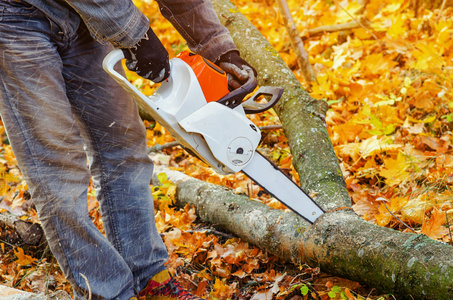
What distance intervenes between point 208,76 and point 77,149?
2.26 feet

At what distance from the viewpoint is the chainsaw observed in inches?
73.3

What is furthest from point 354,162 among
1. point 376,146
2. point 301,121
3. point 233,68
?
point 233,68

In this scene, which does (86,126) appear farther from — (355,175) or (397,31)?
(397,31)

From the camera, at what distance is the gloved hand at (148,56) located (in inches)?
69.5

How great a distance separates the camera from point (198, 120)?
6.11 ft

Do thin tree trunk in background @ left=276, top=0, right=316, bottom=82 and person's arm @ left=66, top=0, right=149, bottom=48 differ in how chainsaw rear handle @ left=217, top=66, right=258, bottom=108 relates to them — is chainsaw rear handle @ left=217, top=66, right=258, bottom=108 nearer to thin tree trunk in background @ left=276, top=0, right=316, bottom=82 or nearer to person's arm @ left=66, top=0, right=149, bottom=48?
person's arm @ left=66, top=0, right=149, bottom=48

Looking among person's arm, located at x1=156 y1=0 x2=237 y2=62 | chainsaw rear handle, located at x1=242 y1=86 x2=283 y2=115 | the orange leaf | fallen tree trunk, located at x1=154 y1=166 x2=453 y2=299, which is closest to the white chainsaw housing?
chainsaw rear handle, located at x1=242 y1=86 x2=283 y2=115

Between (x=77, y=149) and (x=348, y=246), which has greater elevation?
(x=77, y=149)

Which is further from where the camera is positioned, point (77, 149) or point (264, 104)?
point (264, 104)

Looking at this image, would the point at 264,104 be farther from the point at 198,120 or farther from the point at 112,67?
the point at 112,67

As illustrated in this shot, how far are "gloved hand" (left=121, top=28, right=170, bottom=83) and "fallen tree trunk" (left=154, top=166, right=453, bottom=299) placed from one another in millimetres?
1104

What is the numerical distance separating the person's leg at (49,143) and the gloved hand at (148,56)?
1.16 feet

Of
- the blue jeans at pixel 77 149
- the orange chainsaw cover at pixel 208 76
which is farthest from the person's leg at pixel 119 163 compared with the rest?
the orange chainsaw cover at pixel 208 76

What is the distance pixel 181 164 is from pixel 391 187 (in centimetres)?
188
